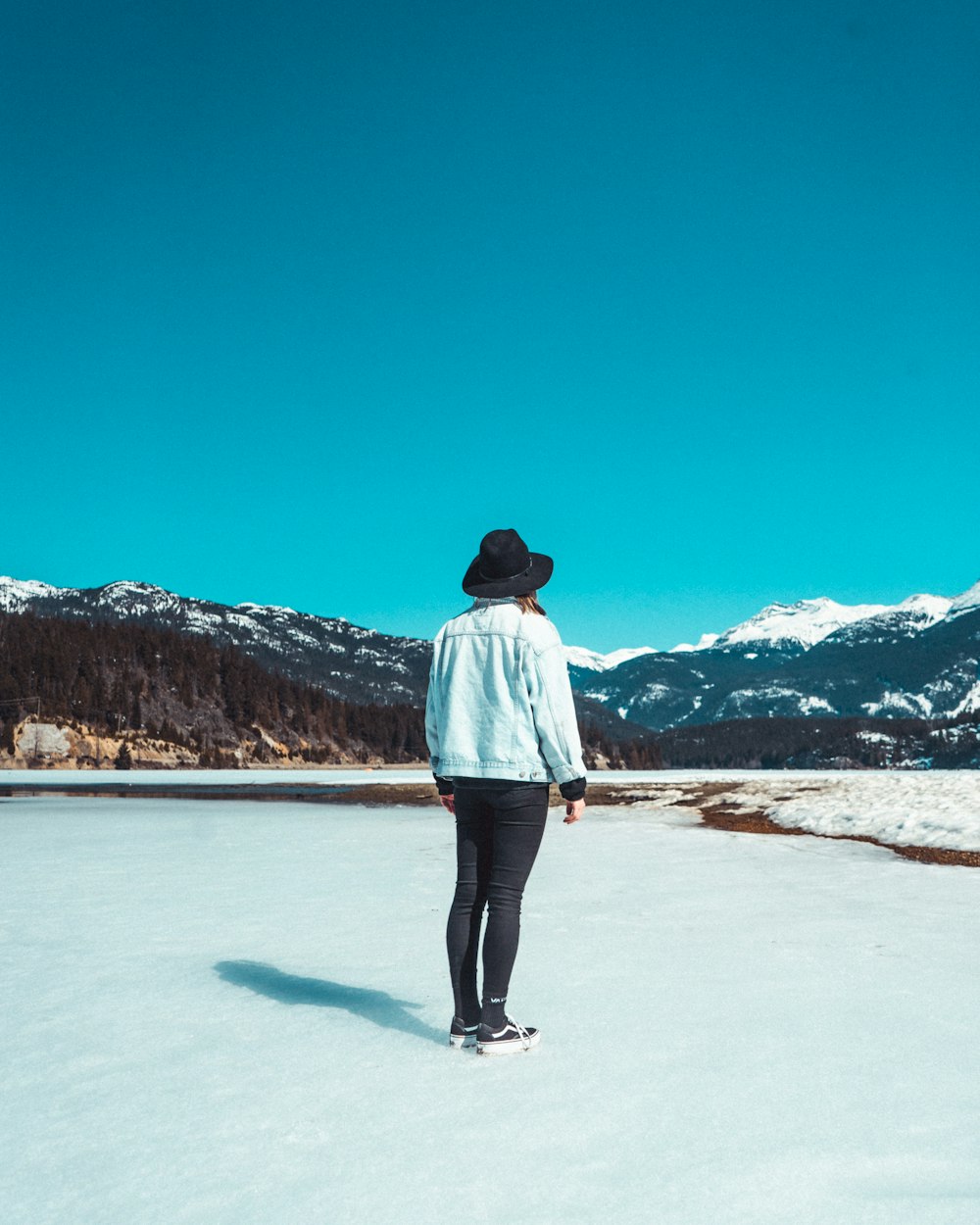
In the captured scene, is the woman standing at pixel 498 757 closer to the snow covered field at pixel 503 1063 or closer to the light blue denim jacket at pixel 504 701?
the light blue denim jacket at pixel 504 701

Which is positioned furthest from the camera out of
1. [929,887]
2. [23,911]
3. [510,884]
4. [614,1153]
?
[929,887]

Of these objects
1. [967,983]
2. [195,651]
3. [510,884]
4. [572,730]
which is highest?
[195,651]

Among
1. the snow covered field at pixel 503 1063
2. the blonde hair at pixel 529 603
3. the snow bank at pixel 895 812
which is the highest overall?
the blonde hair at pixel 529 603

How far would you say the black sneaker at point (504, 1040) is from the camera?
3.95 m

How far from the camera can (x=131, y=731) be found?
91.2 m

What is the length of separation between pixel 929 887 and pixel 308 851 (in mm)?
7203

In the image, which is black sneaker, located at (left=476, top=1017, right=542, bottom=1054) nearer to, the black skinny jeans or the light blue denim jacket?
the black skinny jeans

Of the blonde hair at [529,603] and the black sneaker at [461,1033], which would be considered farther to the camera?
the blonde hair at [529,603]

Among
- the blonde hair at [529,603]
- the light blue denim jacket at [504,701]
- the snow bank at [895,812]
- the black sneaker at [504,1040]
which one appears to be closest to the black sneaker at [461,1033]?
the black sneaker at [504,1040]

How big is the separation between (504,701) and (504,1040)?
1.41m

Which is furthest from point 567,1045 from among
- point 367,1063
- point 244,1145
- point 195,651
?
point 195,651

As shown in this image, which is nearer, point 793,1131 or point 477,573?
point 793,1131

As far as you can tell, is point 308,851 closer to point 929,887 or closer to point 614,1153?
point 929,887

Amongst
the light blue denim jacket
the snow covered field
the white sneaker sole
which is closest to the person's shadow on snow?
the snow covered field
